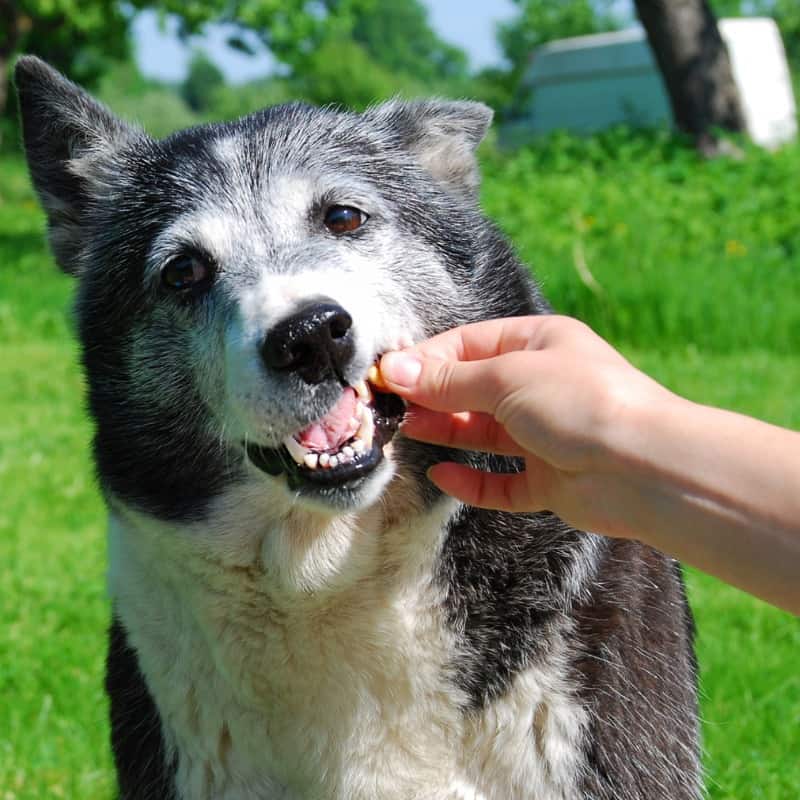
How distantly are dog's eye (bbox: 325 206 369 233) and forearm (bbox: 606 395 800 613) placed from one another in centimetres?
109

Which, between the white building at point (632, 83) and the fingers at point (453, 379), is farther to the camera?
the white building at point (632, 83)

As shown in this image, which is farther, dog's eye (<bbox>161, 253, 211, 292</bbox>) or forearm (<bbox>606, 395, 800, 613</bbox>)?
dog's eye (<bbox>161, 253, 211, 292</bbox>)

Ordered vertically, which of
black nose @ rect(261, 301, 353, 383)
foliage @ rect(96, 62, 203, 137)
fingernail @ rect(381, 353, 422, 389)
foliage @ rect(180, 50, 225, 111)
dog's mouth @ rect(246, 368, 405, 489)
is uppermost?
black nose @ rect(261, 301, 353, 383)

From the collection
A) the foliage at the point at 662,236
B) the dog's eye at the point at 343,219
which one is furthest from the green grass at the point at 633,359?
the dog's eye at the point at 343,219

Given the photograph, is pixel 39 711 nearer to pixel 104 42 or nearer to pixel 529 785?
pixel 529 785

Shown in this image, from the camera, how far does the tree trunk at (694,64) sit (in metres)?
14.8

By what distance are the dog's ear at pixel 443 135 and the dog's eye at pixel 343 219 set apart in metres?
0.41

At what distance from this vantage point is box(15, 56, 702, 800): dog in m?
2.60

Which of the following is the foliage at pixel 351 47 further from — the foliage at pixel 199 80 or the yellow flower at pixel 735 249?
the foliage at pixel 199 80

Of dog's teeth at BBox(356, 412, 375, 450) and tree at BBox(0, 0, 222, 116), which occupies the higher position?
dog's teeth at BBox(356, 412, 375, 450)

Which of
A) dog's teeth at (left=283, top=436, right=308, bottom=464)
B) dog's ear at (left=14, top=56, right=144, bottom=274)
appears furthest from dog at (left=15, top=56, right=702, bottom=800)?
dog's ear at (left=14, top=56, right=144, bottom=274)

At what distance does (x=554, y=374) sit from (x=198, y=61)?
98.1 m

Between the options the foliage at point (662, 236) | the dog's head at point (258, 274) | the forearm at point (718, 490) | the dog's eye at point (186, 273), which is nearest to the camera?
the forearm at point (718, 490)

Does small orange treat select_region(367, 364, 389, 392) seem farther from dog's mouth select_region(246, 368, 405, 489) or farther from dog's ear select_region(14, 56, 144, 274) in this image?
dog's ear select_region(14, 56, 144, 274)
